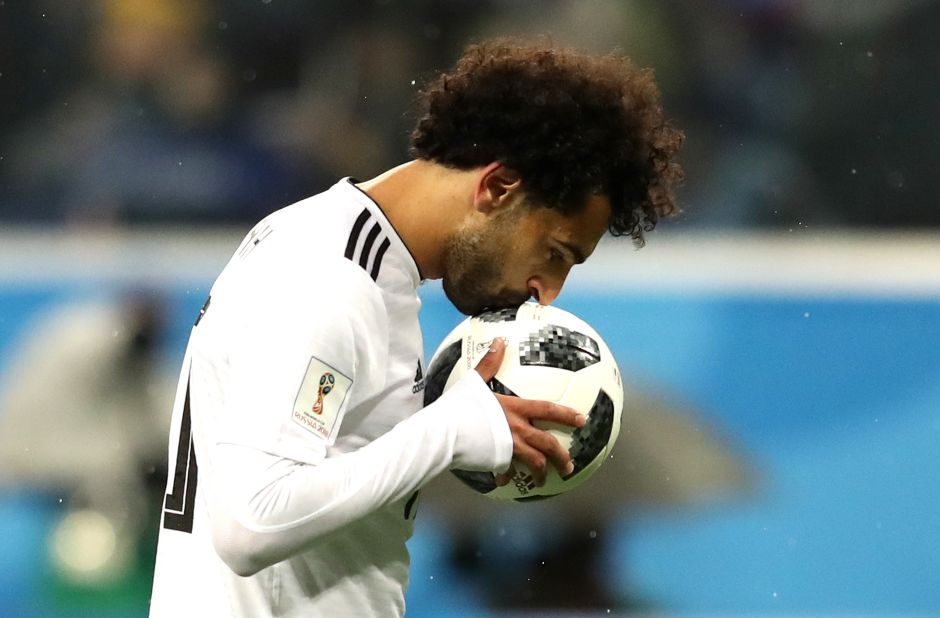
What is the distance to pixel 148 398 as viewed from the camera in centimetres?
489

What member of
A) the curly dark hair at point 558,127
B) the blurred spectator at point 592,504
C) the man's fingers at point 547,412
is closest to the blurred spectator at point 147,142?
the blurred spectator at point 592,504

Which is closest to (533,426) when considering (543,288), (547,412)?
(547,412)

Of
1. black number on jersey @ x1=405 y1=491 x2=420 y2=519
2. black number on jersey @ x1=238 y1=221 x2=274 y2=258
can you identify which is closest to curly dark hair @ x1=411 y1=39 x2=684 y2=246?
black number on jersey @ x1=238 y1=221 x2=274 y2=258

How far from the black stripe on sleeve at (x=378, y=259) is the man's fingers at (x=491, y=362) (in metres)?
0.25

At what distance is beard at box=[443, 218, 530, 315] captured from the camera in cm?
229

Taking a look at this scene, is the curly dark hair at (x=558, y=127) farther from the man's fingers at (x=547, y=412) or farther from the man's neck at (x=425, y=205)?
the man's fingers at (x=547, y=412)

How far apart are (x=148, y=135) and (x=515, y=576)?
227 centimetres

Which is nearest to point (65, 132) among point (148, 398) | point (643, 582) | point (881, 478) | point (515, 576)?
point (148, 398)

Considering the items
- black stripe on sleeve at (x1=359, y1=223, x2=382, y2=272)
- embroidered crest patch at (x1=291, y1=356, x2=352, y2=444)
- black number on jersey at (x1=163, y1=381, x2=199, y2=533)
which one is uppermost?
black stripe on sleeve at (x1=359, y1=223, x2=382, y2=272)

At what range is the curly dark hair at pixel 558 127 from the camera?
7.66ft

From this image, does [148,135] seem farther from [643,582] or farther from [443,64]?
[643,582]

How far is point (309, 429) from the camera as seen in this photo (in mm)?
1986

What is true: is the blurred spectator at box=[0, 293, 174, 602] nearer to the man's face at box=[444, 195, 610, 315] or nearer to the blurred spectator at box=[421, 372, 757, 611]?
the blurred spectator at box=[421, 372, 757, 611]

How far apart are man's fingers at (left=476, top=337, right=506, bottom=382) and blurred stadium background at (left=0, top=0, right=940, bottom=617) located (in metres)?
2.61
